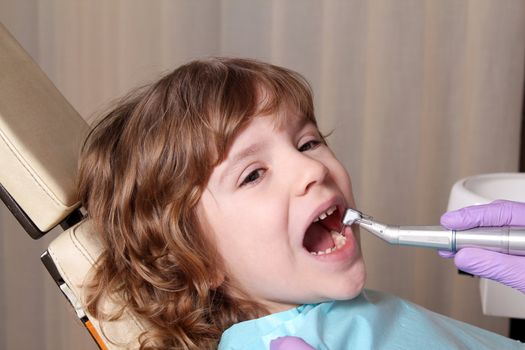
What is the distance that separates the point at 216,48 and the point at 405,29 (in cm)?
51

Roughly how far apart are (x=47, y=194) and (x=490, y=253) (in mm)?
625

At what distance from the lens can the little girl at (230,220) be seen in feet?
3.39

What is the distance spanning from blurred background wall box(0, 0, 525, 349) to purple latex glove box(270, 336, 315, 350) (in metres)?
1.13

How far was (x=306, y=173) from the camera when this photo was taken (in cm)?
102

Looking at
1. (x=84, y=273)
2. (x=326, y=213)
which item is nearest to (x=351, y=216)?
(x=326, y=213)

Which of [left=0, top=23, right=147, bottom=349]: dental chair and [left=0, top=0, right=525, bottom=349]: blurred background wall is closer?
[left=0, top=23, right=147, bottom=349]: dental chair

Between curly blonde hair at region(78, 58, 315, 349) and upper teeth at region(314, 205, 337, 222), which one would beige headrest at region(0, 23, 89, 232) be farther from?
upper teeth at region(314, 205, 337, 222)

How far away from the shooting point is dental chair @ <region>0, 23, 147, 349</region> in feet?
3.53

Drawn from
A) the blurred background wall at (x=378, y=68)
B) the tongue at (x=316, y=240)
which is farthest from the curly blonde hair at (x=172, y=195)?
the blurred background wall at (x=378, y=68)

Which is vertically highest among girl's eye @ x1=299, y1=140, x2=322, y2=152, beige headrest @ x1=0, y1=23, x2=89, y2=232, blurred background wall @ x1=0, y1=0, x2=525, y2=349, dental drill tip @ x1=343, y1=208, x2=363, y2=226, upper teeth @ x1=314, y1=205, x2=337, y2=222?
beige headrest @ x1=0, y1=23, x2=89, y2=232

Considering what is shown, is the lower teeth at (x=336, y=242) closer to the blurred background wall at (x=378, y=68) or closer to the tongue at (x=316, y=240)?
the tongue at (x=316, y=240)

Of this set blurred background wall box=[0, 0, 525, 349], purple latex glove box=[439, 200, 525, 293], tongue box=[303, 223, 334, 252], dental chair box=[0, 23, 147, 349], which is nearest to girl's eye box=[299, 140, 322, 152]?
tongue box=[303, 223, 334, 252]

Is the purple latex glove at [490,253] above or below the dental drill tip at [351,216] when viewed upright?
below

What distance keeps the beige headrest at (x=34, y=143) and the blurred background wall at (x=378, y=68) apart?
837 mm
